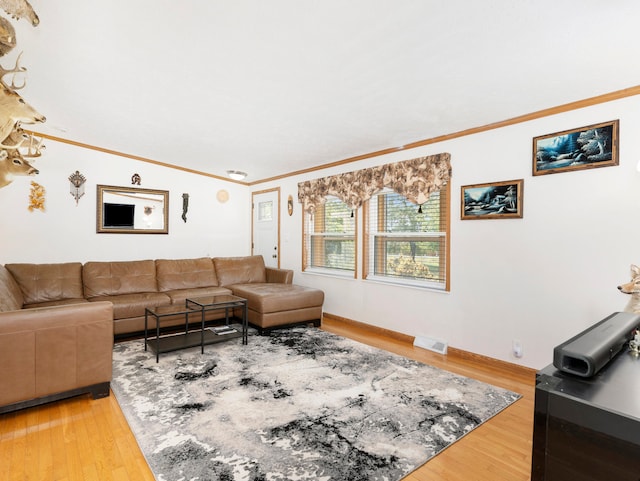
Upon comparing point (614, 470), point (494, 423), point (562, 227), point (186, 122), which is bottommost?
point (494, 423)

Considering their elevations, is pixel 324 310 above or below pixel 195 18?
below

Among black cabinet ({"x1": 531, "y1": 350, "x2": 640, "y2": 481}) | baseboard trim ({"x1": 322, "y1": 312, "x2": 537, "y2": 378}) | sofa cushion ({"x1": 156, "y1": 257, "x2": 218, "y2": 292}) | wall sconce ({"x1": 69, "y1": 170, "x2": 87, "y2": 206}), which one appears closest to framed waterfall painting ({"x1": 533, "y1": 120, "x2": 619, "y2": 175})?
baseboard trim ({"x1": 322, "y1": 312, "x2": 537, "y2": 378})

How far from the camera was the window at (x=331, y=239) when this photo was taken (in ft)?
15.7

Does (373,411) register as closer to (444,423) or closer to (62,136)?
(444,423)

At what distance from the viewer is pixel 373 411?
2.30m

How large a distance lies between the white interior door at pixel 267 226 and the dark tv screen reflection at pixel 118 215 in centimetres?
209

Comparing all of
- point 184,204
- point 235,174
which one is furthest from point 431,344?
point 184,204

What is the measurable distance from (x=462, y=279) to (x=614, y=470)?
2.70 metres

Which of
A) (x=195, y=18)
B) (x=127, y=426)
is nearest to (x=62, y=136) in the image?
(x=195, y=18)

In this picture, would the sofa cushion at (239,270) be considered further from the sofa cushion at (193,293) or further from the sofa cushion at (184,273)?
the sofa cushion at (193,293)

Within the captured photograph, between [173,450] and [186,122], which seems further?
[186,122]

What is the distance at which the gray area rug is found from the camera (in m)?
1.76

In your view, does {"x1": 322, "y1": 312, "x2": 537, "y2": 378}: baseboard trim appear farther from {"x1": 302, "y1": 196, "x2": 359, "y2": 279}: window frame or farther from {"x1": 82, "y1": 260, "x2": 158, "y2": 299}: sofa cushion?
{"x1": 82, "y1": 260, "x2": 158, "y2": 299}: sofa cushion

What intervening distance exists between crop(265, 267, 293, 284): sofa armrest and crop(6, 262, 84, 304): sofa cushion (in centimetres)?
251
